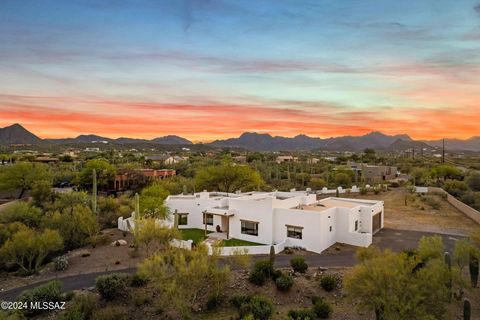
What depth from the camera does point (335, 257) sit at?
25781 millimetres

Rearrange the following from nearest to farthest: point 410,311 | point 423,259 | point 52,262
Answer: point 410,311 → point 423,259 → point 52,262

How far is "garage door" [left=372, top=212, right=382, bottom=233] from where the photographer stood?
1273 inches

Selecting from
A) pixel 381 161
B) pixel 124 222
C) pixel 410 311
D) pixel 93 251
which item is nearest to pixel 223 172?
pixel 124 222

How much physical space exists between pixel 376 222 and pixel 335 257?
30.4ft

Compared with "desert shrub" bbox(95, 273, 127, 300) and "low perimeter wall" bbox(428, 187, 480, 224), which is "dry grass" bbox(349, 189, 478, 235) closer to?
"low perimeter wall" bbox(428, 187, 480, 224)

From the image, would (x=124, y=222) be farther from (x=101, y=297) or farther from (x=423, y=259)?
(x=423, y=259)

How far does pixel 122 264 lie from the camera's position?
25.4 metres

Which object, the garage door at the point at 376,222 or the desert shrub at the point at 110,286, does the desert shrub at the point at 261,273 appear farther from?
the garage door at the point at 376,222

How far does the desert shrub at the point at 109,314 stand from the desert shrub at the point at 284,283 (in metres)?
8.34

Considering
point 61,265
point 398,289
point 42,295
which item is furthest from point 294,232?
point 42,295

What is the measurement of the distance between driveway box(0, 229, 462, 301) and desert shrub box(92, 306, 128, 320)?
161 inches

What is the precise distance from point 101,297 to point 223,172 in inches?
1096

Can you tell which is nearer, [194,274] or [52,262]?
[194,274]

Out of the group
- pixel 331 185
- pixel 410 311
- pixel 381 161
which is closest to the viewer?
pixel 410 311
